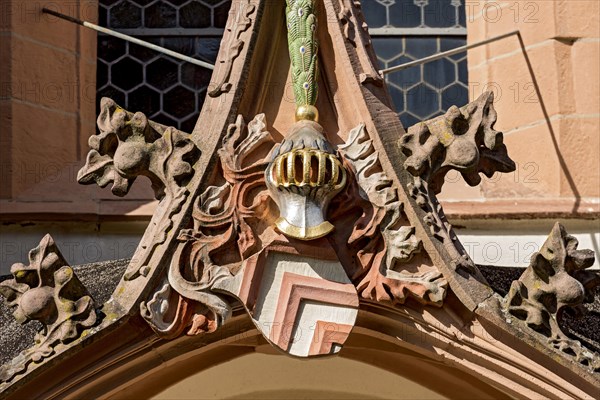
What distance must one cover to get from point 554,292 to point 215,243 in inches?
48.5

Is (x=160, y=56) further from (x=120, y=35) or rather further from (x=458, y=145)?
(x=458, y=145)

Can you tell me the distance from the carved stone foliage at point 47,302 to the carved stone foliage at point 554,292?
154 cm

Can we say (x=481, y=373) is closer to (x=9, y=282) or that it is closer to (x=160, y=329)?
(x=160, y=329)

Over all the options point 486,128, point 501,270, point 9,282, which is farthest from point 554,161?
point 9,282

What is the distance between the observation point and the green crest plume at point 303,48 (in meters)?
7.46

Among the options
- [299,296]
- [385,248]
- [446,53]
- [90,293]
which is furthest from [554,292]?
[446,53]

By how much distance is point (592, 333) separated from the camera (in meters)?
7.69

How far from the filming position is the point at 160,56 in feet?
31.9

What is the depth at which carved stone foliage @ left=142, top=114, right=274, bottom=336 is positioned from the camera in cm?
714

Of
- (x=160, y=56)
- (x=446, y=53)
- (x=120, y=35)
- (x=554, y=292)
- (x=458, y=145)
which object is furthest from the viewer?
(x=160, y=56)

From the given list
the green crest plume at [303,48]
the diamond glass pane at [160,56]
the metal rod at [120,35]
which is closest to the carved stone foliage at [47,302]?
the green crest plume at [303,48]

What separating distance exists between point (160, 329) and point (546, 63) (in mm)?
2969

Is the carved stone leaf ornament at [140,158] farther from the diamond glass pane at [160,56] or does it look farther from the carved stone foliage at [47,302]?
the diamond glass pane at [160,56]

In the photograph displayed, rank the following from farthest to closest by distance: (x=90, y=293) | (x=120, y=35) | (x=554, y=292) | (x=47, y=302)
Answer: (x=120, y=35) → (x=90, y=293) → (x=554, y=292) → (x=47, y=302)
